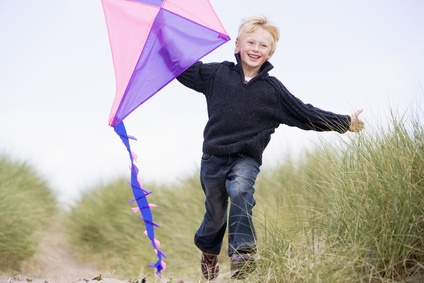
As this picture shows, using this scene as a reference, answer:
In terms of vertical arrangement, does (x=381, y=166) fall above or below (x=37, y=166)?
below

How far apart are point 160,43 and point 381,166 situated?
5.82 ft

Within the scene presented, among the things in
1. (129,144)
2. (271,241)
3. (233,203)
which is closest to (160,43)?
(129,144)

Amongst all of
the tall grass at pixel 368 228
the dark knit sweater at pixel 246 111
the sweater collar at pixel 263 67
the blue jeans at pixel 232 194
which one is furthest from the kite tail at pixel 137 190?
the tall grass at pixel 368 228

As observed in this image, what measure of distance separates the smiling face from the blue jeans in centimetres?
67

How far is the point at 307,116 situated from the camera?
407cm

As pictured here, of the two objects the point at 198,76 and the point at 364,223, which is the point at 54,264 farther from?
the point at 364,223

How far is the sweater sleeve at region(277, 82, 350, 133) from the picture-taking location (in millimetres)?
4062

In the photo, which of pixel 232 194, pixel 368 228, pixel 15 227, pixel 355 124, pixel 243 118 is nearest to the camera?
pixel 368 228

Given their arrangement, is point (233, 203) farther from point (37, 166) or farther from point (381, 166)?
point (37, 166)

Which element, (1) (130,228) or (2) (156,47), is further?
(1) (130,228)

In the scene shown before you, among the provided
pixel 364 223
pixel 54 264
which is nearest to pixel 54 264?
pixel 54 264

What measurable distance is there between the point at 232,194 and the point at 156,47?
1217 millimetres

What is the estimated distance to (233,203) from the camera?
3.77m

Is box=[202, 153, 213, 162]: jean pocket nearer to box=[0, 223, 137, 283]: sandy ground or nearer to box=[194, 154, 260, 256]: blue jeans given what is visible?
box=[194, 154, 260, 256]: blue jeans
